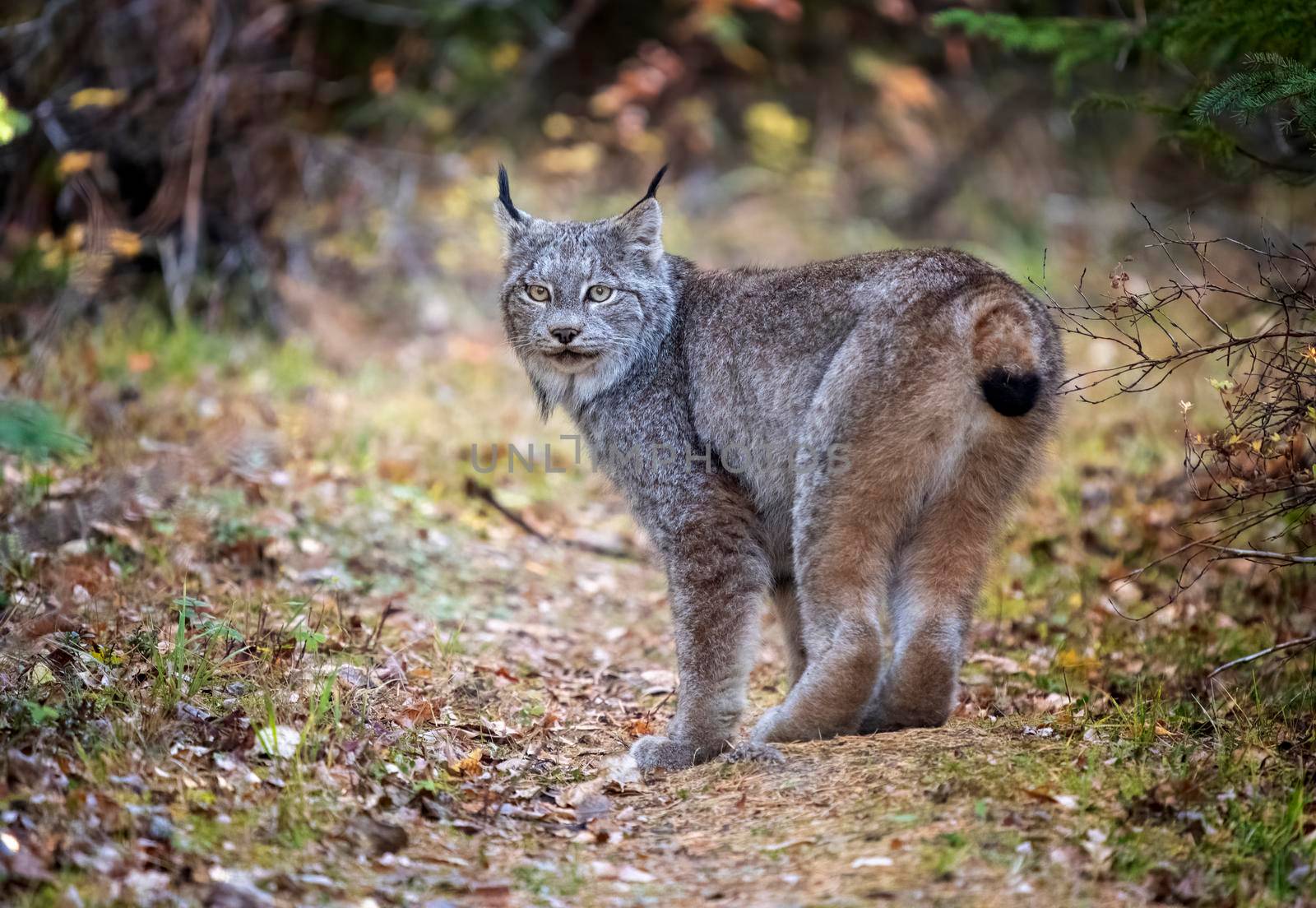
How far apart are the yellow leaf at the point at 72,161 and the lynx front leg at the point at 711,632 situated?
6073mm

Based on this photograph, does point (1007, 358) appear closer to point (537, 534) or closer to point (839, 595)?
point (839, 595)

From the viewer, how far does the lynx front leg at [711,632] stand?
487cm

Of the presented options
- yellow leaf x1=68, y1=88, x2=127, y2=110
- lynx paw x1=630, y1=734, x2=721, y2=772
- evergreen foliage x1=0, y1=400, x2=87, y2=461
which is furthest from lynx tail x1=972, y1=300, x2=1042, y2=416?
yellow leaf x1=68, y1=88, x2=127, y2=110

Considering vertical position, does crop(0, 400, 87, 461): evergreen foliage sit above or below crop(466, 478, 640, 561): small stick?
above

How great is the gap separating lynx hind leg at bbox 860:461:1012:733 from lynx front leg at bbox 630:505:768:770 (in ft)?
1.85

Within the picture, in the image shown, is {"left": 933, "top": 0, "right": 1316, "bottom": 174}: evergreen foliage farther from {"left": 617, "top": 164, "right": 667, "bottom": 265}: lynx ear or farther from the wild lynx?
{"left": 617, "top": 164, "right": 667, "bottom": 265}: lynx ear

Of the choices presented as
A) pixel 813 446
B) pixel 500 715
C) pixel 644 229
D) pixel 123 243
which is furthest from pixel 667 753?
pixel 123 243

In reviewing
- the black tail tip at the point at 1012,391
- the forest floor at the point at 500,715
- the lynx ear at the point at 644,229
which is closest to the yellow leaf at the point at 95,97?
the forest floor at the point at 500,715

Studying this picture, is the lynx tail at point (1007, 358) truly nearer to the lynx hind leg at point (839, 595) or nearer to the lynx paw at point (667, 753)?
the lynx hind leg at point (839, 595)

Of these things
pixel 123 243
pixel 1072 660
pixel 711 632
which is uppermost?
pixel 123 243

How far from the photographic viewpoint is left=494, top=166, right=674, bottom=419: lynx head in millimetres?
5570

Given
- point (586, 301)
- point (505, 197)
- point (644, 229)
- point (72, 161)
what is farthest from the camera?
point (72, 161)

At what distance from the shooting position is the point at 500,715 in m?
5.15

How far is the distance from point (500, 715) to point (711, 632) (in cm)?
97
